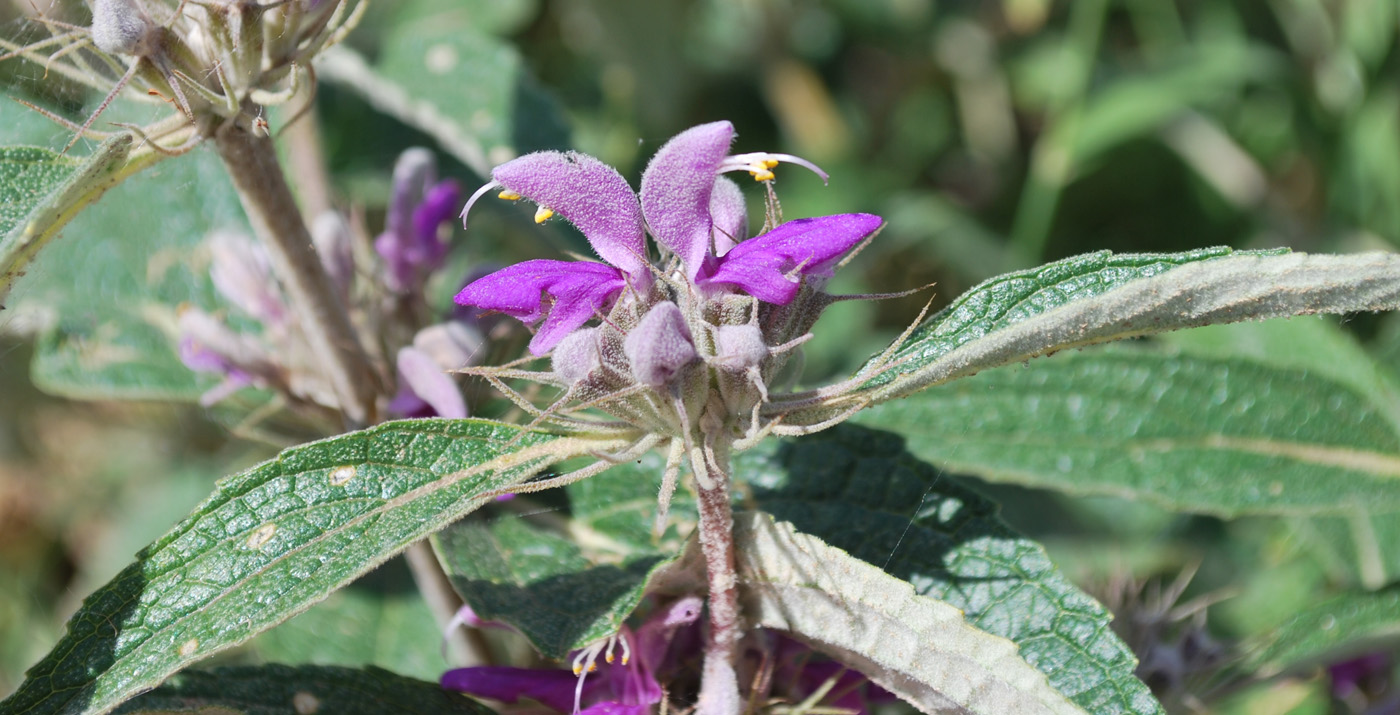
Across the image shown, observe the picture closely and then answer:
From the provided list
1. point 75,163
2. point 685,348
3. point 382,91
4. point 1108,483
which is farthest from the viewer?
point 382,91

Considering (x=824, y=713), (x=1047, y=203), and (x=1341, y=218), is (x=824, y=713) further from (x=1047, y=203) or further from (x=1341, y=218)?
(x=1341, y=218)

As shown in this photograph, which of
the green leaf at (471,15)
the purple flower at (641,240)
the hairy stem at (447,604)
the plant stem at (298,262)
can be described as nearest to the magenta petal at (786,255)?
the purple flower at (641,240)

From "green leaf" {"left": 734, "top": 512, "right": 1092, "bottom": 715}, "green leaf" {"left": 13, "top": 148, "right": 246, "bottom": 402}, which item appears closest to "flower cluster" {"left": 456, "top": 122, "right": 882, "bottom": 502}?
"green leaf" {"left": 734, "top": 512, "right": 1092, "bottom": 715}

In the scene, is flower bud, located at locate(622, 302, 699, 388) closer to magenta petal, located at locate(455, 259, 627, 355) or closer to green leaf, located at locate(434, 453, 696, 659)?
magenta petal, located at locate(455, 259, 627, 355)

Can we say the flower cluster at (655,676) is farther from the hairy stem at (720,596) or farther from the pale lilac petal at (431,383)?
the pale lilac petal at (431,383)

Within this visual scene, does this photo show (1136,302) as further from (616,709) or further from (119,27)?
(119,27)

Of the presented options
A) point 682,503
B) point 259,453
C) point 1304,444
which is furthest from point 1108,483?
point 259,453

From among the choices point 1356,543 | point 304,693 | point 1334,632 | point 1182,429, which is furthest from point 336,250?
point 1356,543

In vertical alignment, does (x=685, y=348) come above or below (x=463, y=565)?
above
